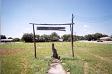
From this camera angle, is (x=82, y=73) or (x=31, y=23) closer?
(x=82, y=73)

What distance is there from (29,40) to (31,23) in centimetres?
4501

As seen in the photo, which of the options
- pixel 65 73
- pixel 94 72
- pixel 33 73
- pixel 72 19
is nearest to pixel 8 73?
pixel 33 73

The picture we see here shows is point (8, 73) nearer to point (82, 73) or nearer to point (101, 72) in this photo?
point (82, 73)

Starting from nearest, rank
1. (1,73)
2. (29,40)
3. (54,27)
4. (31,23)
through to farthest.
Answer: (1,73), (54,27), (31,23), (29,40)

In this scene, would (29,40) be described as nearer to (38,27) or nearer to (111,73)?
(38,27)

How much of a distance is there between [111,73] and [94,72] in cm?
66

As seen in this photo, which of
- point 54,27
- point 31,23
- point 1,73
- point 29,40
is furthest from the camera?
point 29,40

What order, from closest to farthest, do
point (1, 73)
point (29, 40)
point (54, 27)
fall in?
point (1, 73)
point (54, 27)
point (29, 40)

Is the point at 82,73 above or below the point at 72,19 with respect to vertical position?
below

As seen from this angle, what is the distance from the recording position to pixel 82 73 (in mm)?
7410

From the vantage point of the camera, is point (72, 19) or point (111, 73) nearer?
point (111, 73)

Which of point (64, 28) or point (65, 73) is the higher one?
point (64, 28)

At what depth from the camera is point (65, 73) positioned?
7262mm

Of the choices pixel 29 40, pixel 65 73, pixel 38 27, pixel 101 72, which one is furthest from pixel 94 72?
pixel 29 40
